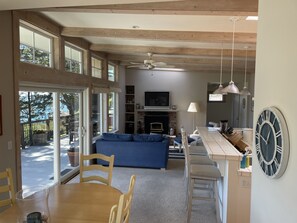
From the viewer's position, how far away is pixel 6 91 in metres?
3.08

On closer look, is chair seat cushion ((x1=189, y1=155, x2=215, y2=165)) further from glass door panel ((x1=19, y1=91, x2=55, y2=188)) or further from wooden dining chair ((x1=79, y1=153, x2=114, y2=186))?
glass door panel ((x1=19, y1=91, x2=55, y2=188))

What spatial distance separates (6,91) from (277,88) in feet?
9.84

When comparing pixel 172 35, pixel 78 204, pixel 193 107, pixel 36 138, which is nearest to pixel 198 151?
pixel 172 35

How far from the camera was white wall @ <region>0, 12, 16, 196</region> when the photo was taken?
118 inches

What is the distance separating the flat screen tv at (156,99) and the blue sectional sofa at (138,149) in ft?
13.3

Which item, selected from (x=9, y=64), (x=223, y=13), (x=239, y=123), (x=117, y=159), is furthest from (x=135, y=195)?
(x=239, y=123)

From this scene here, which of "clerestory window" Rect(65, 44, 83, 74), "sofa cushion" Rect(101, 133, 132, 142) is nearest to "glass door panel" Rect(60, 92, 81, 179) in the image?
"clerestory window" Rect(65, 44, 83, 74)

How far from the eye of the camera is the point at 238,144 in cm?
365

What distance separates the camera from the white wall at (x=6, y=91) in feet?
9.87

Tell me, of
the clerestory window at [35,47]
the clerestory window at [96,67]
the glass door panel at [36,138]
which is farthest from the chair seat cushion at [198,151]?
the clerestory window at [96,67]

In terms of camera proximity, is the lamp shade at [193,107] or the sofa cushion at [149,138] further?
the lamp shade at [193,107]

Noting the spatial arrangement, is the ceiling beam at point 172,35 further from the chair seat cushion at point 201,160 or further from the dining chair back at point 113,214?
the dining chair back at point 113,214

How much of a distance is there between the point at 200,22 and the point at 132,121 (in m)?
6.83

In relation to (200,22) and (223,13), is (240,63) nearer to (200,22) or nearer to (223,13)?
(200,22)
